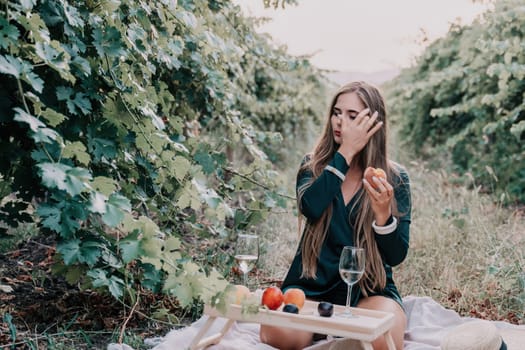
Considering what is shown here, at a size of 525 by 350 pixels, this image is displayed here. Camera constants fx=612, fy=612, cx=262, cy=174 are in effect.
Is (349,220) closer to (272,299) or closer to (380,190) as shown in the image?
(380,190)

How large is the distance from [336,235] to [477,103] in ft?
15.2

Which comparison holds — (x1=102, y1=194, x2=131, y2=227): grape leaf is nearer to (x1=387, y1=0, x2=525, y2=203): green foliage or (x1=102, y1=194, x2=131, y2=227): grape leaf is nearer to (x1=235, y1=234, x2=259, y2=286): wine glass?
(x1=235, y1=234, x2=259, y2=286): wine glass

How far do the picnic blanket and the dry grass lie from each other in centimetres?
41

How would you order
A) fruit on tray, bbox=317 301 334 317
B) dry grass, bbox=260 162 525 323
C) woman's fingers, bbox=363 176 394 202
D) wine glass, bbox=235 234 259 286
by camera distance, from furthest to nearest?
dry grass, bbox=260 162 525 323
wine glass, bbox=235 234 259 286
woman's fingers, bbox=363 176 394 202
fruit on tray, bbox=317 301 334 317

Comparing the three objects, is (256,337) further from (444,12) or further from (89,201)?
(444,12)

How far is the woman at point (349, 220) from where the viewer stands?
301 cm

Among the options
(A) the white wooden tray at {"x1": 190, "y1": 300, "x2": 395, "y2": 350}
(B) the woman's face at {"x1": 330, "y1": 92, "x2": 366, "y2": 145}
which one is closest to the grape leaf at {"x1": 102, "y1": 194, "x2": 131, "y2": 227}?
(A) the white wooden tray at {"x1": 190, "y1": 300, "x2": 395, "y2": 350}

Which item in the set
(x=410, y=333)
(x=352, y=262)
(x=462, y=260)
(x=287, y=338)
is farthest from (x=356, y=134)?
(x=462, y=260)

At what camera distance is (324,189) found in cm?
303

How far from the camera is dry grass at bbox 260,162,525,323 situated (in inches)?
163

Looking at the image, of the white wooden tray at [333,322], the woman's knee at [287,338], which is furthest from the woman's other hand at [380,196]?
the woman's knee at [287,338]

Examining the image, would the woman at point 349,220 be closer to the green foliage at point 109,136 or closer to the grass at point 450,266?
the green foliage at point 109,136

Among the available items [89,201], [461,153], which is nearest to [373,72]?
[461,153]

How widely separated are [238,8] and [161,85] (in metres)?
1.06
